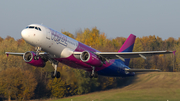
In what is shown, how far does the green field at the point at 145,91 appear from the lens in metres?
60.4

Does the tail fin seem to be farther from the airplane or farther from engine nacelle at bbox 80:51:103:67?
engine nacelle at bbox 80:51:103:67

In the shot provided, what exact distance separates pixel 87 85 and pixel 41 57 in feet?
124

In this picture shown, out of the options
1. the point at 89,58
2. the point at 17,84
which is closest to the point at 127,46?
the point at 89,58

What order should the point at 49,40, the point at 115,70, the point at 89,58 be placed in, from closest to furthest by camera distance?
the point at 49,40 → the point at 89,58 → the point at 115,70

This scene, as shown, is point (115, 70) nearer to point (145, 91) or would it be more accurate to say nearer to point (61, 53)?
point (61, 53)

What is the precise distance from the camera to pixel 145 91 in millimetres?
63750

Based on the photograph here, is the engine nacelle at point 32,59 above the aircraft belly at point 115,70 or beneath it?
above

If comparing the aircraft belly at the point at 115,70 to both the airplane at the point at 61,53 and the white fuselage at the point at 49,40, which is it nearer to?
the airplane at the point at 61,53

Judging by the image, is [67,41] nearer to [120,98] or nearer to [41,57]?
[41,57]

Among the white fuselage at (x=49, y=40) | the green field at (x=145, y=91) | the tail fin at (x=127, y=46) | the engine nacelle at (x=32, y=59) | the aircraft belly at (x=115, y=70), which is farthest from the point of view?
the green field at (x=145, y=91)

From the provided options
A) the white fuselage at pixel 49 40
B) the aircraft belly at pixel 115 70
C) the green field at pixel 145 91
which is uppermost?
the white fuselage at pixel 49 40

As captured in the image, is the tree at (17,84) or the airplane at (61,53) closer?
the airplane at (61,53)

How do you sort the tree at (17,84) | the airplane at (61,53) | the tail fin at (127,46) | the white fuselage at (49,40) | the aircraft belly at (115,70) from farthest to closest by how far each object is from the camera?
the tree at (17,84), the tail fin at (127,46), the aircraft belly at (115,70), the airplane at (61,53), the white fuselage at (49,40)

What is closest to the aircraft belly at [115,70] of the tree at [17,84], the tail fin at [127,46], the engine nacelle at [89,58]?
the tail fin at [127,46]
